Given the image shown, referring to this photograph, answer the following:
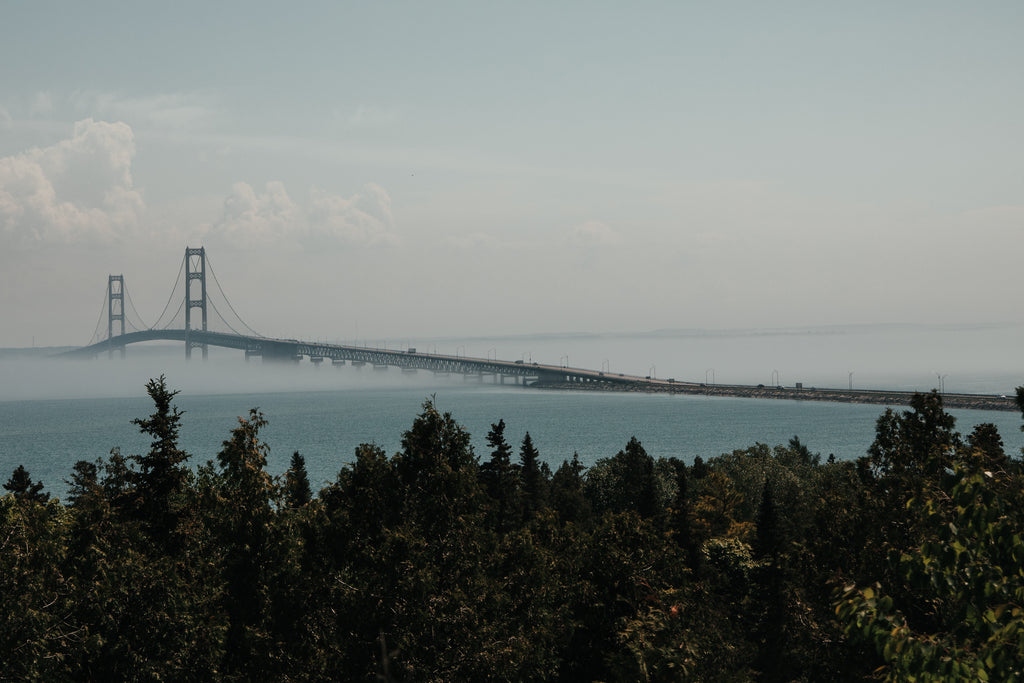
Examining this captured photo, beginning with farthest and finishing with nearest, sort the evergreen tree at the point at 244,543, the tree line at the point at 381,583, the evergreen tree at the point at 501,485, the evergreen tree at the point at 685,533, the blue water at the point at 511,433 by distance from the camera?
the blue water at the point at 511,433 < the evergreen tree at the point at 501,485 < the evergreen tree at the point at 685,533 < the evergreen tree at the point at 244,543 < the tree line at the point at 381,583

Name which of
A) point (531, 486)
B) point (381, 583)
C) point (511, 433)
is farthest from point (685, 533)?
point (511, 433)

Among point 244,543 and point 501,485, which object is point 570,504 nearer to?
point 501,485

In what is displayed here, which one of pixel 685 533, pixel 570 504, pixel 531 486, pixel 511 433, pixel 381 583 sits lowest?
pixel 511 433

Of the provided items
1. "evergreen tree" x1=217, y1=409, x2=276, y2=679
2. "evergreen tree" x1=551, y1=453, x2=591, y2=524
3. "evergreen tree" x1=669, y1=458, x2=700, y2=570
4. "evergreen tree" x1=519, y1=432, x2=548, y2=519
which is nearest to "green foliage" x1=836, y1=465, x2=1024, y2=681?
"evergreen tree" x1=217, y1=409, x2=276, y2=679

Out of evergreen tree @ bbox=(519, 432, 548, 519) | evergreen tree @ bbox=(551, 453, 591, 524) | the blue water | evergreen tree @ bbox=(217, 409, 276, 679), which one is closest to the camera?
evergreen tree @ bbox=(217, 409, 276, 679)

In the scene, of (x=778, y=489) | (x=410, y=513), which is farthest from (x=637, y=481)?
(x=410, y=513)

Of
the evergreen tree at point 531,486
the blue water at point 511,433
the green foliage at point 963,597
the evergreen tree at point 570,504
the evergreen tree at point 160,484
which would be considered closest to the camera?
the green foliage at point 963,597

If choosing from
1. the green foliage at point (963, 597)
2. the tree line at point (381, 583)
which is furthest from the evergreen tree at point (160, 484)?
the green foliage at point (963, 597)

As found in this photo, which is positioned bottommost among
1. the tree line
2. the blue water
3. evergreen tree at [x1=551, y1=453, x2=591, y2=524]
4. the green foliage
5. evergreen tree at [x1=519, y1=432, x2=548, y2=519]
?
the blue water

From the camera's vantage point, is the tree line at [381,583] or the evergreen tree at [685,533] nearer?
the tree line at [381,583]

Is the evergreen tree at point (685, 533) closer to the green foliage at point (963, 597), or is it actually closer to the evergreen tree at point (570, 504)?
the evergreen tree at point (570, 504)

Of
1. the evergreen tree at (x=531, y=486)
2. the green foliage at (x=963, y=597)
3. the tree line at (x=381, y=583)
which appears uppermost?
the green foliage at (x=963, y=597)

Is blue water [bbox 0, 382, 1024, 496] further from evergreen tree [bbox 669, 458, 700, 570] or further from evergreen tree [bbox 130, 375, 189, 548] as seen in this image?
evergreen tree [bbox 130, 375, 189, 548]
